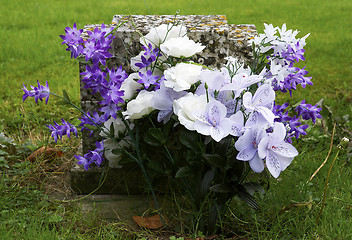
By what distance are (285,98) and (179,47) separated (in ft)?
7.80

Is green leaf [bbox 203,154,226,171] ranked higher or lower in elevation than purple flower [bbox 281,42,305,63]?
lower

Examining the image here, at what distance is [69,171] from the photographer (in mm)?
3162

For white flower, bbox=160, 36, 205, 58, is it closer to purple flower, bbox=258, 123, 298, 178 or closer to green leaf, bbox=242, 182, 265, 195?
purple flower, bbox=258, 123, 298, 178

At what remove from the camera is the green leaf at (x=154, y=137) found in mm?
2268

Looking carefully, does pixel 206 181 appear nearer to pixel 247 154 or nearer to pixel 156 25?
pixel 247 154

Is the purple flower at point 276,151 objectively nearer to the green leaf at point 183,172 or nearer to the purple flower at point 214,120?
the purple flower at point 214,120

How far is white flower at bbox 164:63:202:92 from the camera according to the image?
2.13 m

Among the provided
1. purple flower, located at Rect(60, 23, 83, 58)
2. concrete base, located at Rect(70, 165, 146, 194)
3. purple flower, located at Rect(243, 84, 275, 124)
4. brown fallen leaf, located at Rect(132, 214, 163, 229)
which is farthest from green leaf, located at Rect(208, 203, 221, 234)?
purple flower, located at Rect(60, 23, 83, 58)

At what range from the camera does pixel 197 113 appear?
2.04 metres

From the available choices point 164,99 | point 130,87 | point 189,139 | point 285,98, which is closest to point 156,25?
point 130,87

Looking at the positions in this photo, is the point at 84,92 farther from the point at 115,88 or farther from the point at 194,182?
the point at 194,182

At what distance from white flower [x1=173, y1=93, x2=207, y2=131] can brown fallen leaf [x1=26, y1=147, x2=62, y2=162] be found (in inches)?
56.6

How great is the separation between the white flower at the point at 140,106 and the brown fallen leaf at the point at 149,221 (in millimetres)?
609

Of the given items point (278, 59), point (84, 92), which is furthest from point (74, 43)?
point (278, 59)
